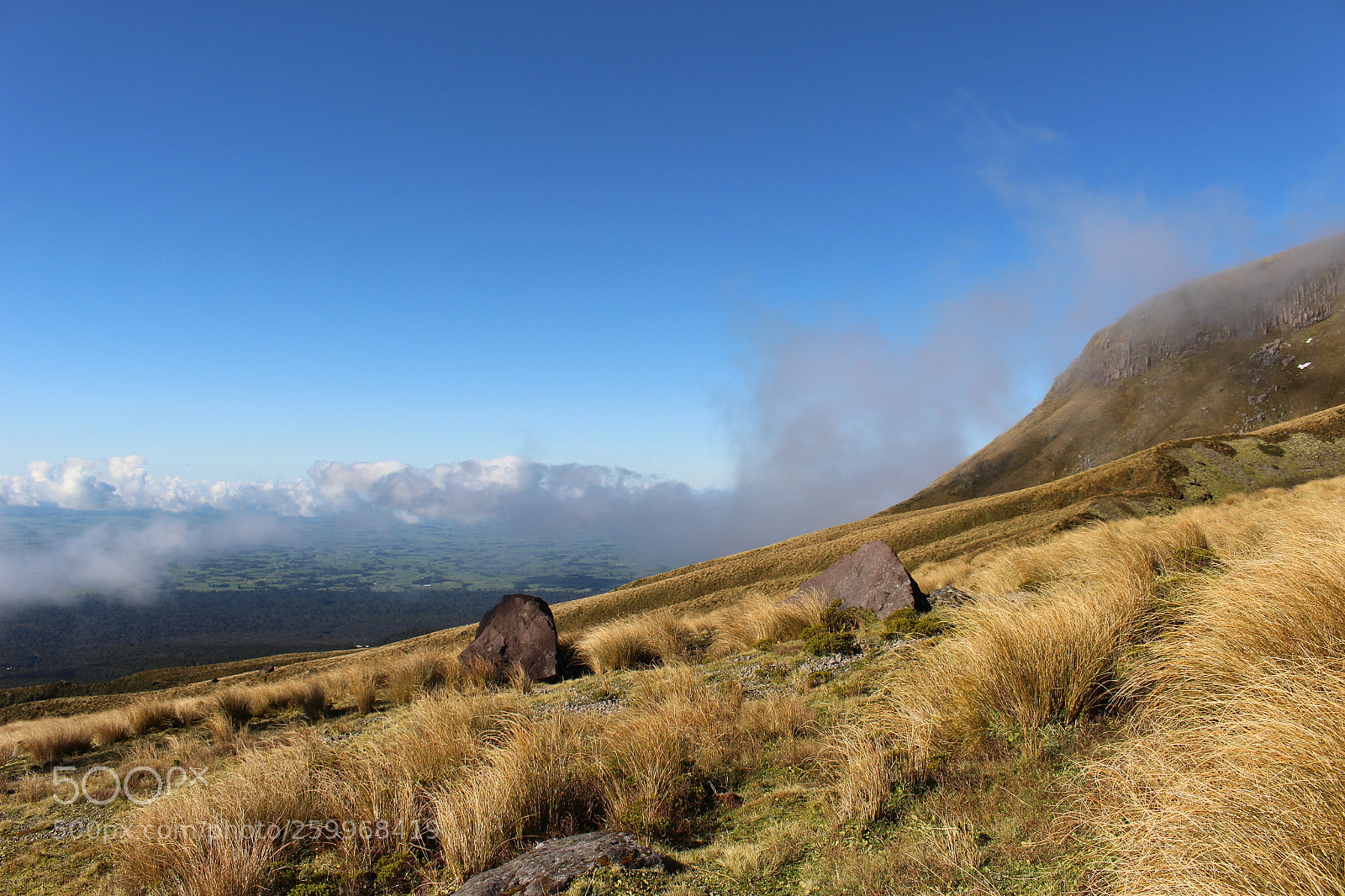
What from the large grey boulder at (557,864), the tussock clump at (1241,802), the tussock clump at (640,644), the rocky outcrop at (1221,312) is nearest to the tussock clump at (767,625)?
the tussock clump at (640,644)

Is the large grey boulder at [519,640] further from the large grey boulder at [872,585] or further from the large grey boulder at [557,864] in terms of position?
the large grey boulder at [557,864]

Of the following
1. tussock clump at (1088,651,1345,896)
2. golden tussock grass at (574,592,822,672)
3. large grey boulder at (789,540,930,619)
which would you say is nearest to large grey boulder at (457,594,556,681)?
golden tussock grass at (574,592,822,672)

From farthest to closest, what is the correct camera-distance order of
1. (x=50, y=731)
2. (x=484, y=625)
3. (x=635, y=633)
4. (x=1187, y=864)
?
(x=484, y=625) → (x=635, y=633) → (x=50, y=731) → (x=1187, y=864)

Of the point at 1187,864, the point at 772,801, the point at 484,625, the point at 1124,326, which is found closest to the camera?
the point at 1187,864

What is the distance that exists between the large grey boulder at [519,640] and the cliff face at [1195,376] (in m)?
110

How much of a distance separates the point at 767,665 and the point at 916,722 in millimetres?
4549

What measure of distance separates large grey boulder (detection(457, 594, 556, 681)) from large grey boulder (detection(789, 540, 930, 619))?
5.81 meters

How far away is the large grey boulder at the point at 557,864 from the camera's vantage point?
11.6ft

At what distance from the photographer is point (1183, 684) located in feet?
14.2

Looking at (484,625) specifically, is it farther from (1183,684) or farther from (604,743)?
(1183,684)

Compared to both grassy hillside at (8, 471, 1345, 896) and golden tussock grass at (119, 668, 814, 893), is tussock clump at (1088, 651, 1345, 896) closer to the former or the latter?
grassy hillside at (8, 471, 1345, 896)

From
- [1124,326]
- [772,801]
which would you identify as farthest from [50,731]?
[1124,326]

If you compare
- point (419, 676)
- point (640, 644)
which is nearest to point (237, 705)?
point (419, 676)

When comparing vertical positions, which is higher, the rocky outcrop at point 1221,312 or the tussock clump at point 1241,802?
the rocky outcrop at point 1221,312
